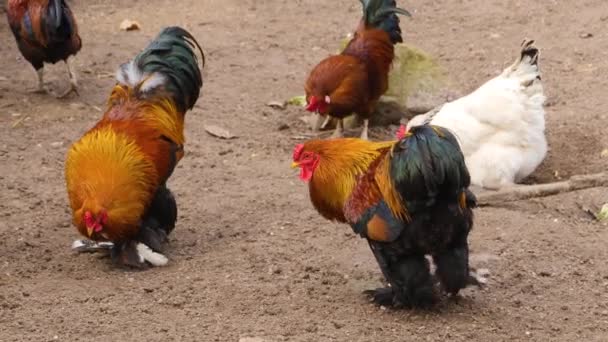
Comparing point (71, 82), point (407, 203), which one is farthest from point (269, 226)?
point (71, 82)

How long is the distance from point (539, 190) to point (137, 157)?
2.95 meters

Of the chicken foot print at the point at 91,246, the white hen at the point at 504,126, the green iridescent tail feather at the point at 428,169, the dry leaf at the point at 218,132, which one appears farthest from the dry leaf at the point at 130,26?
the green iridescent tail feather at the point at 428,169

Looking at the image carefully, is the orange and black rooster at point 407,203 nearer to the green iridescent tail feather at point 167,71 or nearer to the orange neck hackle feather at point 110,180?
the orange neck hackle feather at point 110,180

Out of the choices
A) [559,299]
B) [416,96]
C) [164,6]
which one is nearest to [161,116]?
[559,299]

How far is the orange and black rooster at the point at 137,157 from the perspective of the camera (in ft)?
19.0

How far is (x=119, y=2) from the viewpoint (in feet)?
41.7

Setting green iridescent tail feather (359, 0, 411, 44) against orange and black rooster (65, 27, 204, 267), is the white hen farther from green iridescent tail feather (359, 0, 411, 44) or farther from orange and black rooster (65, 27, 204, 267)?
orange and black rooster (65, 27, 204, 267)

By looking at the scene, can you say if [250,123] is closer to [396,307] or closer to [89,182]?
[89,182]

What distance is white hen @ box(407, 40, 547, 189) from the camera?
7297mm

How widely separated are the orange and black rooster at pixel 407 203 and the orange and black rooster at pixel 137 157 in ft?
3.72

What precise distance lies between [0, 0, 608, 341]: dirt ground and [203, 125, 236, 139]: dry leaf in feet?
0.30

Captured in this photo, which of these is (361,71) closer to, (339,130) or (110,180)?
(339,130)

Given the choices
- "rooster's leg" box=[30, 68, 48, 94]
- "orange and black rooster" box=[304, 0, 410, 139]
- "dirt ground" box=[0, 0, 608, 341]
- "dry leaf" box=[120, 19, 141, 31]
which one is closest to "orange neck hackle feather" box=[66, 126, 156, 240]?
"dirt ground" box=[0, 0, 608, 341]

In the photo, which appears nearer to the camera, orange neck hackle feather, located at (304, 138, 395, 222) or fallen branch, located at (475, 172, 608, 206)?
orange neck hackle feather, located at (304, 138, 395, 222)
